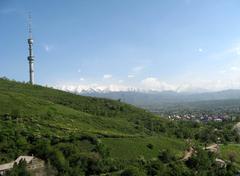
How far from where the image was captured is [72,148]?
76.4m

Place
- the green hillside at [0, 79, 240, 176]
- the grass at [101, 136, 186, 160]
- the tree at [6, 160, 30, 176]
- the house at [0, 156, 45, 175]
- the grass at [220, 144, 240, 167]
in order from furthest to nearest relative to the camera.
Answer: the grass at [220, 144, 240, 167], the grass at [101, 136, 186, 160], the green hillside at [0, 79, 240, 176], the house at [0, 156, 45, 175], the tree at [6, 160, 30, 176]

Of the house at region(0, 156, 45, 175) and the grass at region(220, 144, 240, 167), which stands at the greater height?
the house at region(0, 156, 45, 175)

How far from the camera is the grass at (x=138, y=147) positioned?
277 feet

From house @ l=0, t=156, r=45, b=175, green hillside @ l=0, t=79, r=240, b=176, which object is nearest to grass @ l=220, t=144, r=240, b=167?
green hillside @ l=0, t=79, r=240, b=176

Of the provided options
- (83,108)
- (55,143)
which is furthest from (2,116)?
(83,108)

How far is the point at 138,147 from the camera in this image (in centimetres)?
8950

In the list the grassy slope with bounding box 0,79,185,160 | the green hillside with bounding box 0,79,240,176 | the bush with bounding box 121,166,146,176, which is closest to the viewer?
the bush with bounding box 121,166,146,176

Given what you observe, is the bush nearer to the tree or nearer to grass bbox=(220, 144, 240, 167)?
the tree

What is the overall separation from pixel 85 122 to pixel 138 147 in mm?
17388

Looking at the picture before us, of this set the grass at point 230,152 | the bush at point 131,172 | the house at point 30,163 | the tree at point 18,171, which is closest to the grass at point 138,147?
the grass at point 230,152

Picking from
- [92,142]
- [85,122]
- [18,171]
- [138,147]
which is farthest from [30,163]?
[85,122]

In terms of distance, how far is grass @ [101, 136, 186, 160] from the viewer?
84.6 meters

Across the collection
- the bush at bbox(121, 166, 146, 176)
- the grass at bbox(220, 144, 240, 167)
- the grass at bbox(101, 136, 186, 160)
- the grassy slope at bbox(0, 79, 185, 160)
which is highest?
the grassy slope at bbox(0, 79, 185, 160)

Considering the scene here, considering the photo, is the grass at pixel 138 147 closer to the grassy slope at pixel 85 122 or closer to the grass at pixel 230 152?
the grassy slope at pixel 85 122
